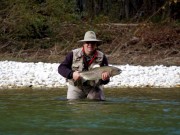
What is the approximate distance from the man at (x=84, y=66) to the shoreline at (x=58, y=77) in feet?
15.2

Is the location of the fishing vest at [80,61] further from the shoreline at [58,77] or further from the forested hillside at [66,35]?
the forested hillside at [66,35]

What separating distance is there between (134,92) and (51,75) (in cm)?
408

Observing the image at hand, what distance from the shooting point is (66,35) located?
1076 inches

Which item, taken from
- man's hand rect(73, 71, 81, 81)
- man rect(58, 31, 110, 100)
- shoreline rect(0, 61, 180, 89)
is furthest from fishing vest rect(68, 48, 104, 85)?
shoreline rect(0, 61, 180, 89)

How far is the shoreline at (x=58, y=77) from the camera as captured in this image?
1630cm

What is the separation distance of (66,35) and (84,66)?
1640 cm

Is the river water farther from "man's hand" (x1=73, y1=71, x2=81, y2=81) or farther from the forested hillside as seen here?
the forested hillside

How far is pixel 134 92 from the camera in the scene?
1450cm

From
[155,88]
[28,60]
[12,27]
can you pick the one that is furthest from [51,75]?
[12,27]

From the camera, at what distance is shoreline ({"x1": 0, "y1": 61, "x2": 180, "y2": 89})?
16.3m

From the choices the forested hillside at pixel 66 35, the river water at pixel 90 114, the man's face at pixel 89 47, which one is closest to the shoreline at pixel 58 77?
the river water at pixel 90 114

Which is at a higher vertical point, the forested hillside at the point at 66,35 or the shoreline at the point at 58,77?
the forested hillside at the point at 66,35

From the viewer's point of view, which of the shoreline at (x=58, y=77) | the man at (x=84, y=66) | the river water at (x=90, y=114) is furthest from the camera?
the shoreline at (x=58, y=77)

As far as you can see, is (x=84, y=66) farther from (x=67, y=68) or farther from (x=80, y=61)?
(x=67, y=68)
